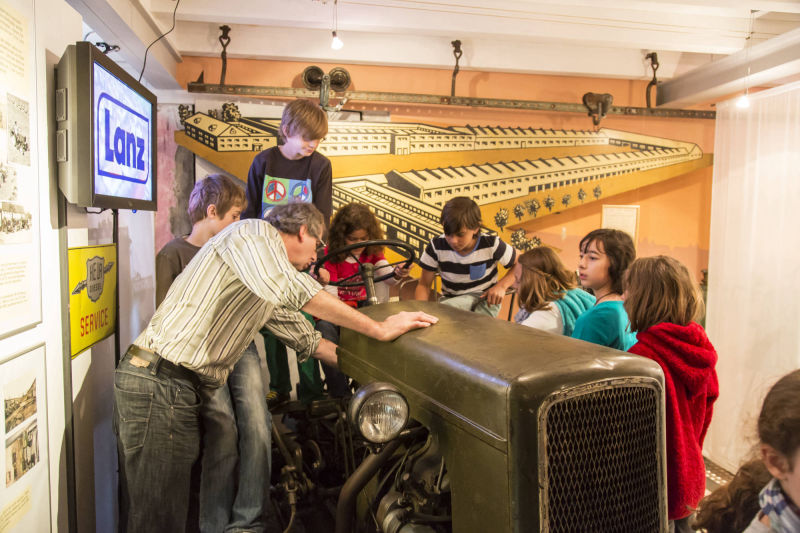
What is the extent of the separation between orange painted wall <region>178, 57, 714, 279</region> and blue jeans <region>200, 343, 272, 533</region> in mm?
2787

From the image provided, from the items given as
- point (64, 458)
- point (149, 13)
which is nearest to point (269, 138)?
point (149, 13)

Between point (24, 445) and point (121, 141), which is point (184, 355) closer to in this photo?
point (24, 445)

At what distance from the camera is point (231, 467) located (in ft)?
6.55

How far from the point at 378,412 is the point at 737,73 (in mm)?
4044

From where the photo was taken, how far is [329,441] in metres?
2.38

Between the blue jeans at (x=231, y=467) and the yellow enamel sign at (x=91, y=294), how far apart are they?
51 cm

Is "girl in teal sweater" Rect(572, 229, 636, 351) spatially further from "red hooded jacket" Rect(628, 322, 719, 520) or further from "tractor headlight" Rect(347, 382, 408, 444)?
"tractor headlight" Rect(347, 382, 408, 444)

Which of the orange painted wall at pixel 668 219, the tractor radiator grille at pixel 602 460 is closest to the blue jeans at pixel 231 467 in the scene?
the tractor radiator grille at pixel 602 460

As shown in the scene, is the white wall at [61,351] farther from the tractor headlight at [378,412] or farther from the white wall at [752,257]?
the white wall at [752,257]

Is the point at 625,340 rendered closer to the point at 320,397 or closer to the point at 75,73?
the point at 320,397

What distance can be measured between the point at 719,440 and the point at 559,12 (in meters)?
3.45

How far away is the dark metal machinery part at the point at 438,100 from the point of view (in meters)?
3.81

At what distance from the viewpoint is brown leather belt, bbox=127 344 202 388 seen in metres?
1.74

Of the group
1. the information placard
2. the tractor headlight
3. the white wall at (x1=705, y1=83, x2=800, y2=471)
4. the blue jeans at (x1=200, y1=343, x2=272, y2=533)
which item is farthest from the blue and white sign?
the white wall at (x1=705, y1=83, x2=800, y2=471)
